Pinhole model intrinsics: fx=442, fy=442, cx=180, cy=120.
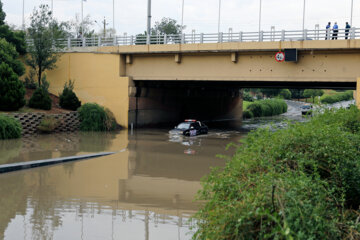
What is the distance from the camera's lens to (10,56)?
33656 mm

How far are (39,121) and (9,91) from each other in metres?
2.75

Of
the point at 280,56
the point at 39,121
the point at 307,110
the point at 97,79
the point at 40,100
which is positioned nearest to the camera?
the point at 280,56

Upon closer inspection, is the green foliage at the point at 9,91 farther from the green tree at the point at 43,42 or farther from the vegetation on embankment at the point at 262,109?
the vegetation on embankment at the point at 262,109

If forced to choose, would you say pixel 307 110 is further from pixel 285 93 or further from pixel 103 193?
pixel 103 193

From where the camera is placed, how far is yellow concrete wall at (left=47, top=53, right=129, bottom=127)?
117ft

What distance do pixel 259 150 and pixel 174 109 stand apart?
35.7m

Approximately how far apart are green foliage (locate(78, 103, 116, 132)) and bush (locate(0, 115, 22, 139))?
666cm

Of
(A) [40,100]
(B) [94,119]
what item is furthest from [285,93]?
(A) [40,100]

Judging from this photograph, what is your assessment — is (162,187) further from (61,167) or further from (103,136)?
(103,136)

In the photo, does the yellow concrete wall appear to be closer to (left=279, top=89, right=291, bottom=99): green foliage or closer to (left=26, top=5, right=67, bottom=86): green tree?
(left=26, top=5, right=67, bottom=86): green tree

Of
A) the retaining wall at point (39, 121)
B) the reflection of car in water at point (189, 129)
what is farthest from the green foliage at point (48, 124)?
the reflection of car in water at point (189, 129)

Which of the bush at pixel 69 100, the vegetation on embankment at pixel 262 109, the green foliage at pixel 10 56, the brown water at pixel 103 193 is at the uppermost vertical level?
the green foliage at pixel 10 56

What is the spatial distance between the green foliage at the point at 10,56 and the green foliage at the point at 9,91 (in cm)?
404

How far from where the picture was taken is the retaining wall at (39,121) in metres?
28.8
